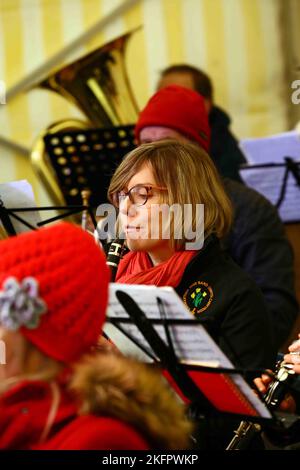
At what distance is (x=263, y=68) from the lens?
211 inches

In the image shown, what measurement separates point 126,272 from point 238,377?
0.75 m

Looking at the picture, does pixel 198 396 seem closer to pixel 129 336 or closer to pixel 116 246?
pixel 129 336

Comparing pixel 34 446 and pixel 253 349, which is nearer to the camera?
pixel 34 446

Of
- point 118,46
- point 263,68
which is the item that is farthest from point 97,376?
point 263,68

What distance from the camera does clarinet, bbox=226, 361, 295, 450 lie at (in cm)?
214

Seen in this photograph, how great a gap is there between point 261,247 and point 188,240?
1009 mm

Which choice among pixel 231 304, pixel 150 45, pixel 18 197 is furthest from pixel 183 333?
pixel 150 45

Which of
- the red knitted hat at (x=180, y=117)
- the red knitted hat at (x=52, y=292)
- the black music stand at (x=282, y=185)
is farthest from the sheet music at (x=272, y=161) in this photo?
the red knitted hat at (x=52, y=292)

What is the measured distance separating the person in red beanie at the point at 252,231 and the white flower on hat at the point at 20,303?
6.30 feet

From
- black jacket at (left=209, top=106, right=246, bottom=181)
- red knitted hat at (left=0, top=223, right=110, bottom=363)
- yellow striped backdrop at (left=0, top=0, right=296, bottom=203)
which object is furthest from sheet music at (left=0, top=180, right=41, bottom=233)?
yellow striped backdrop at (left=0, top=0, right=296, bottom=203)

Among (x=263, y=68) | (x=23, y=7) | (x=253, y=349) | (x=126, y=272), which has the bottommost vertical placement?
(x=253, y=349)

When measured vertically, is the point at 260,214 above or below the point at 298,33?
below

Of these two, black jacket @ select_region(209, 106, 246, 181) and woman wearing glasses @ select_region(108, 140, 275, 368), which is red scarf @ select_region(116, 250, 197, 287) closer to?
woman wearing glasses @ select_region(108, 140, 275, 368)

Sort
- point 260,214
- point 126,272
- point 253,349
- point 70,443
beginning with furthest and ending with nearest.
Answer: point 260,214
point 126,272
point 253,349
point 70,443
